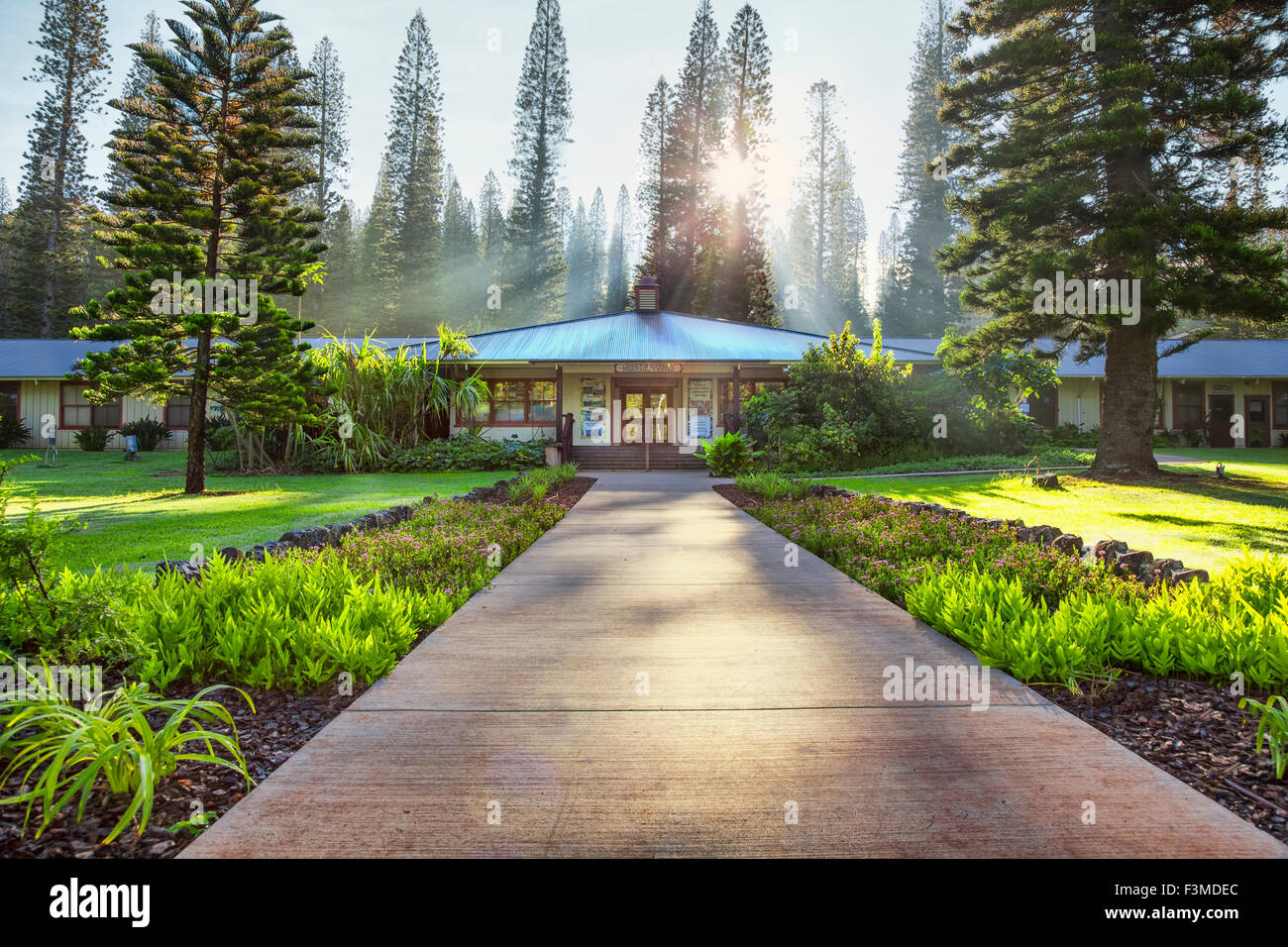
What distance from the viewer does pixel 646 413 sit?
23.9 meters

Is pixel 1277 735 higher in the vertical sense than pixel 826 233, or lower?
lower

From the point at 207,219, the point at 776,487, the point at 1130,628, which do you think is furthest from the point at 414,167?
the point at 1130,628

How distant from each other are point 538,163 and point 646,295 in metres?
20.8

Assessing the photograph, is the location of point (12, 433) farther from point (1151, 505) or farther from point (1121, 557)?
point (1151, 505)

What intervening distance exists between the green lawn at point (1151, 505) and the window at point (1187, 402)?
525 inches

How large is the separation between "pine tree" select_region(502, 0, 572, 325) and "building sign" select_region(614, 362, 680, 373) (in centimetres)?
2328

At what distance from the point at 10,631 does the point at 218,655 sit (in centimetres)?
97

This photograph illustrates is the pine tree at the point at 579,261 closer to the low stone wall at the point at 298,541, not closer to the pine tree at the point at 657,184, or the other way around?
the pine tree at the point at 657,184

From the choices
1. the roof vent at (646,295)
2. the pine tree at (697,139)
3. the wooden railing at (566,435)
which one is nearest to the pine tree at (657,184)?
the pine tree at (697,139)

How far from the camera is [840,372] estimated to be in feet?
59.4

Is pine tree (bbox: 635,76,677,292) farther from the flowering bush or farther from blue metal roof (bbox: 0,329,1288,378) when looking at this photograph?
the flowering bush

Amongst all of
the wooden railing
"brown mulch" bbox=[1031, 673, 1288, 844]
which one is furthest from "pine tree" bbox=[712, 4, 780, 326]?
"brown mulch" bbox=[1031, 673, 1288, 844]

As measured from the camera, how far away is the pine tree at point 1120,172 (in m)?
11.3

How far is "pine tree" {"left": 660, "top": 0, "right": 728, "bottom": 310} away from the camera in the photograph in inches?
1497
